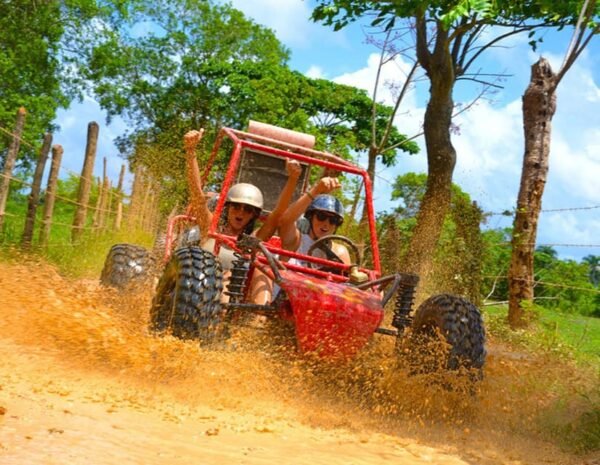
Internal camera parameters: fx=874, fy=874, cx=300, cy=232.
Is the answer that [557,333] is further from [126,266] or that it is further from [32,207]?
[32,207]

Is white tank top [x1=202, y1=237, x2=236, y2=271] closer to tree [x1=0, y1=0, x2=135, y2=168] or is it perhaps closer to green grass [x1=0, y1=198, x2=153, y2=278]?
green grass [x1=0, y1=198, x2=153, y2=278]

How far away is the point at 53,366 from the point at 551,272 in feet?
22.4

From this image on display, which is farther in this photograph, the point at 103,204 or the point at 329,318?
the point at 103,204

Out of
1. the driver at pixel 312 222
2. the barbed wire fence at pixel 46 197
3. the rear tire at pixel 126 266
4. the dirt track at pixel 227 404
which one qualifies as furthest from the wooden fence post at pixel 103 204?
the dirt track at pixel 227 404

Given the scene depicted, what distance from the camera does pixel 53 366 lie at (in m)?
4.88

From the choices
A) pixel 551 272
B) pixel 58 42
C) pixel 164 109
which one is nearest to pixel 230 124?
pixel 164 109

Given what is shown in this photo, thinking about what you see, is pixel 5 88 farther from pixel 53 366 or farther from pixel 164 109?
pixel 53 366

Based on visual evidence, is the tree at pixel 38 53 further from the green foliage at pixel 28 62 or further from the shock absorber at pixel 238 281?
the shock absorber at pixel 238 281

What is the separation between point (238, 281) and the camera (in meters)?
5.16

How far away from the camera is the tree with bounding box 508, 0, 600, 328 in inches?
372

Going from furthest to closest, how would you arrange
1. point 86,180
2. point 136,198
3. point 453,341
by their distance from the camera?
point 136,198 → point 86,180 → point 453,341

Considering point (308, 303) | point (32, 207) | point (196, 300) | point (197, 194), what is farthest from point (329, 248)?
point (32, 207)

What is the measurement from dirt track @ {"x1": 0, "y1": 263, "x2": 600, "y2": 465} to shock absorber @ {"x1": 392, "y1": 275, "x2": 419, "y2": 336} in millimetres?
169

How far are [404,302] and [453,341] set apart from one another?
1.62 ft
